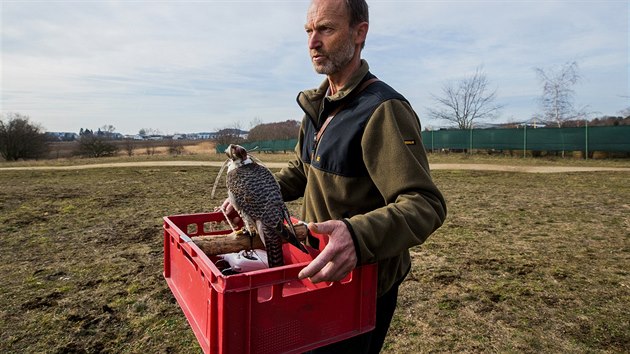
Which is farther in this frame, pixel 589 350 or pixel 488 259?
pixel 488 259

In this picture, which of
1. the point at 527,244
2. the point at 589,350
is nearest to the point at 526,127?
the point at 527,244

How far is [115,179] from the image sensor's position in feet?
44.2

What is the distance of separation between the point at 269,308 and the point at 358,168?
0.71 metres

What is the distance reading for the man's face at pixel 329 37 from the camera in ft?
5.94

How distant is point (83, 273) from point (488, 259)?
4609 millimetres

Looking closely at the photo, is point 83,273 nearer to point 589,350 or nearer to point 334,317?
point 334,317

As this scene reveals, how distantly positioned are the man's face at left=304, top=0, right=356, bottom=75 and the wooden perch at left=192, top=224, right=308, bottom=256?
0.75 metres

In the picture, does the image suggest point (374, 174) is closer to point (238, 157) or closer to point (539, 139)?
point (238, 157)

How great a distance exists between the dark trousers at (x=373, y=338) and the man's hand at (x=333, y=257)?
623 mm

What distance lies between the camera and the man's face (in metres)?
1.81

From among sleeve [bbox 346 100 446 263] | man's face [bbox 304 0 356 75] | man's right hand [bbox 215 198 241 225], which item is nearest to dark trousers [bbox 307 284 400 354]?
sleeve [bbox 346 100 446 263]

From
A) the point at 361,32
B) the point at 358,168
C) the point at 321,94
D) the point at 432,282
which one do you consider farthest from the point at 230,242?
the point at 432,282

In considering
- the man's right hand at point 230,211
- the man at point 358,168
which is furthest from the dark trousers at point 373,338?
the man's right hand at point 230,211

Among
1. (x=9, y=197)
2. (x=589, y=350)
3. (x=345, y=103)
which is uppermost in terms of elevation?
(x=345, y=103)
